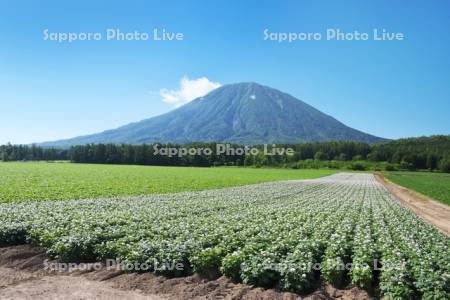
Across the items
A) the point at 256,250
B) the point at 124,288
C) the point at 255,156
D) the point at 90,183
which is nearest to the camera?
the point at 124,288

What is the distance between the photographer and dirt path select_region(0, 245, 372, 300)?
9109mm

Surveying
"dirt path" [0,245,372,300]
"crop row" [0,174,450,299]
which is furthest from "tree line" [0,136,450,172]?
"dirt path" [0,245,372,300]

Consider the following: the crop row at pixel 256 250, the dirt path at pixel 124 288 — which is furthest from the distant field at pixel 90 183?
the dirt path at pixel 124 288

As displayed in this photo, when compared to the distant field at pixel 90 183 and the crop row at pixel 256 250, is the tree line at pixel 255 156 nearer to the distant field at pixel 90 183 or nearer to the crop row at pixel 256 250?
the distant field at pixel 90 183

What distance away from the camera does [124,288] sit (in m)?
9.73

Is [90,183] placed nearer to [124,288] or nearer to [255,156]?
[124,288]

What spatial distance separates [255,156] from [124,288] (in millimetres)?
133841

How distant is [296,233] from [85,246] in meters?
7.20

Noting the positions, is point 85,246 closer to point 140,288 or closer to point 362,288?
point 140,288

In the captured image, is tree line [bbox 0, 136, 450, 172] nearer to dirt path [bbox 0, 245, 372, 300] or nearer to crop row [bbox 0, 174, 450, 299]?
crop row [bbox 0, 174, 450, 299]

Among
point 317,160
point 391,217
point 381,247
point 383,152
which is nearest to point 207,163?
point 317,160

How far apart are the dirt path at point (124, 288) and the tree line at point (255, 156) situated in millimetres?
112568

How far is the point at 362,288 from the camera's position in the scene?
9734mm

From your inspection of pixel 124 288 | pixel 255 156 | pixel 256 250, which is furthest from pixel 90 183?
pixel 255 156
